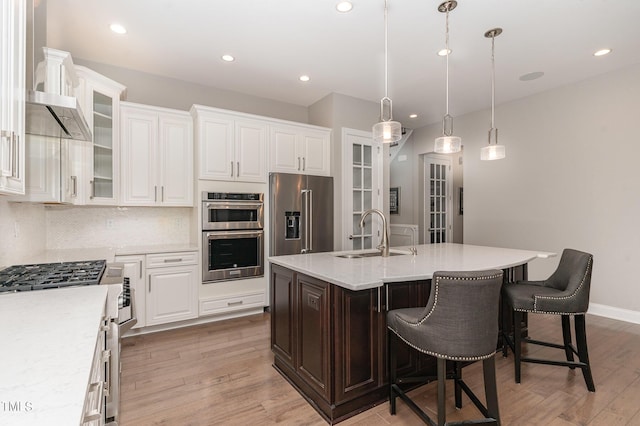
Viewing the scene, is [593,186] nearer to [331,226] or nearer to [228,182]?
[331,226]

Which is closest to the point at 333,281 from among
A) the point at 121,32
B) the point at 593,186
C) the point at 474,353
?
the point at 474,353

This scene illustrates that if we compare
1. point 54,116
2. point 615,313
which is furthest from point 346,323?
point 615,313

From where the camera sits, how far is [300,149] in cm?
423

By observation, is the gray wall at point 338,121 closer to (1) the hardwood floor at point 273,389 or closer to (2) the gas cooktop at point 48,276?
(1) the hardwood floor at point 273,389

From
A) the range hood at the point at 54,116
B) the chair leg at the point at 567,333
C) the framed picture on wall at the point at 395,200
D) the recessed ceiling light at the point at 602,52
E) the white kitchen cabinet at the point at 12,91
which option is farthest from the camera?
the framed picture on wall at the point at 395,200

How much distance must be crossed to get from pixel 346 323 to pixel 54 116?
196 cm

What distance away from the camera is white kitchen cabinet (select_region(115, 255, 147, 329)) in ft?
10.2

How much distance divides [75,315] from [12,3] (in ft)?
3.82

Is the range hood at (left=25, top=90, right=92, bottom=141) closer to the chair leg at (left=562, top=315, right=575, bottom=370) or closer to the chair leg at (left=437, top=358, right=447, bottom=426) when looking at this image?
the chair leg at (left=437, top=358, right=447, bottom=426)

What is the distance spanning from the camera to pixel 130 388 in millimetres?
2246

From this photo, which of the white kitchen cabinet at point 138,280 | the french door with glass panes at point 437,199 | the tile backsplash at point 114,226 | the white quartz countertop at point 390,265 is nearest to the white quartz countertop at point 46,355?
the white quartz countertop at point 390,265

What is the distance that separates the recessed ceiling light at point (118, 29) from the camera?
2788 millimetres

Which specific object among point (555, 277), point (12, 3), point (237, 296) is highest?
point (12, 3)

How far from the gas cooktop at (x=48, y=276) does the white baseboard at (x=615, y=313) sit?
515cm
